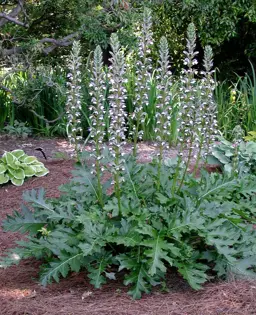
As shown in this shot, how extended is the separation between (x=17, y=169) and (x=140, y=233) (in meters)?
3.01

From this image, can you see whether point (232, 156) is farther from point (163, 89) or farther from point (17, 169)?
point (163, 89)

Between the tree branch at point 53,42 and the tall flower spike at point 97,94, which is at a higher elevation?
the tree branch at point 53,42

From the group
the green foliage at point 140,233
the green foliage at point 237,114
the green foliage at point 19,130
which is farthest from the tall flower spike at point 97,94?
the green foliage at point 19,130

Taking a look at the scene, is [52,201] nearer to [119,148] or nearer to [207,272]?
[119,148]

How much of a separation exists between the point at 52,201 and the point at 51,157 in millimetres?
3071

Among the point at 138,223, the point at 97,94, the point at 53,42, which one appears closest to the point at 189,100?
the point at 97,94

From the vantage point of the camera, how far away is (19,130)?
26.9 ft

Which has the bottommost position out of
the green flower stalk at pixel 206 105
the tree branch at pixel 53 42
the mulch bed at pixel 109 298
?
the mulch bed at pixel 109 298

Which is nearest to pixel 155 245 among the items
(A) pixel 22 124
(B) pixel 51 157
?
(B) pixel 51 157

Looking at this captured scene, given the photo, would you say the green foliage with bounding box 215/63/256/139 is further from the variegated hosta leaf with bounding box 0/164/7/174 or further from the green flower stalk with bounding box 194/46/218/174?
the green flower stalk with bounding box 194/46/218/174

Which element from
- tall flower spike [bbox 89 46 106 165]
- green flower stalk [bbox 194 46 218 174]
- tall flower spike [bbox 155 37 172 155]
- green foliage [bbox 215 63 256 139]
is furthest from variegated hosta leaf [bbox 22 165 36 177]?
green foliage [bbox 215 63 256 139]

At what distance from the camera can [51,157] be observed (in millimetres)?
7090

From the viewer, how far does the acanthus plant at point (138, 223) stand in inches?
132

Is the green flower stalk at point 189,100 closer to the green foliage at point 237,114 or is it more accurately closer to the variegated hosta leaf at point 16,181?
the variegated hosta leaf at point 16,181
